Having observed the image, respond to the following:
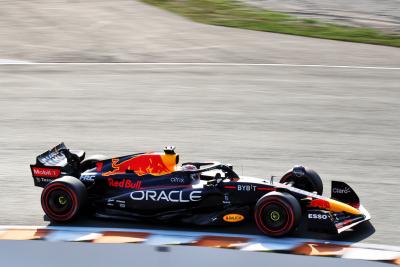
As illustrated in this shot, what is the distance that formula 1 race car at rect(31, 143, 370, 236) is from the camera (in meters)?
8.07

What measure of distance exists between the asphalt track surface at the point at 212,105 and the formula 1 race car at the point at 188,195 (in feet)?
0.88

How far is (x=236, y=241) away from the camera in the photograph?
8.14 m

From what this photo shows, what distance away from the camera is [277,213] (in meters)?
8.02

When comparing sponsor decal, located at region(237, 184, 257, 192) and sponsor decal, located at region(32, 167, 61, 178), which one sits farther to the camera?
sponsor decal, located at region(32, 167, 61, 178)

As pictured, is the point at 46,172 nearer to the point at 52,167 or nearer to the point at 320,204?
the point at 52,167

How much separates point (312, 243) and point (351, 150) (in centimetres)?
399

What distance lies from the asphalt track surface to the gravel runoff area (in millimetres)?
2805

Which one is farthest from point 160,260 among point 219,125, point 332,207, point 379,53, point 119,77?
point 379,53

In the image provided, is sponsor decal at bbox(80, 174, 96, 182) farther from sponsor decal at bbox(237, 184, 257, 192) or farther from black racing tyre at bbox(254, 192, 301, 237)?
black racing tyre at bbox(254, 192, 301, 237)

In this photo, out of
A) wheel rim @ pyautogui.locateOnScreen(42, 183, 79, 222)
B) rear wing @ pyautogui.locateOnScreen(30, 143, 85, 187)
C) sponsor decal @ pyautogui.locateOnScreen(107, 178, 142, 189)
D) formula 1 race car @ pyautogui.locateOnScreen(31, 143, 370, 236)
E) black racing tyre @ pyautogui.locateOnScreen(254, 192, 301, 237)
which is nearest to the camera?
black racing tyre @ pyautogui.locateOnScreen(254, 192, 301, 237)

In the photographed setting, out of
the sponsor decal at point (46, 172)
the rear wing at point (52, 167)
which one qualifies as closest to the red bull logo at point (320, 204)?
the rear wing at point (52, 167)

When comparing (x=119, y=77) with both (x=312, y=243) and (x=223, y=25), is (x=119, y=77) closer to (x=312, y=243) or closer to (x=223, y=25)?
(x=223, y=25)

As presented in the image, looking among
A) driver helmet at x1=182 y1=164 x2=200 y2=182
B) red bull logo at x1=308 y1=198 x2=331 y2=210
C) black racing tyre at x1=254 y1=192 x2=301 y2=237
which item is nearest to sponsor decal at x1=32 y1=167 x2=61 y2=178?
driver helmet at x1=182 y1=164 x2=200 y2=182

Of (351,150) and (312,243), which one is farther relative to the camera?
(351,150)
